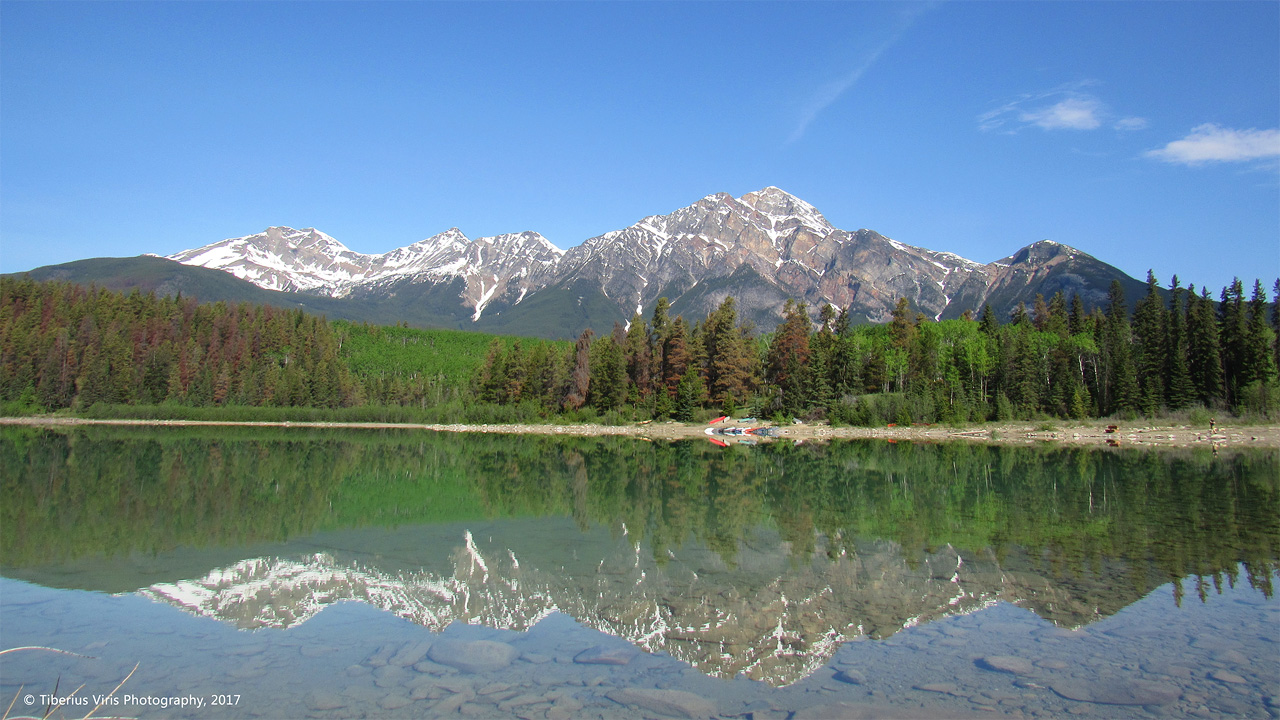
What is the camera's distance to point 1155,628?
34.2 feet

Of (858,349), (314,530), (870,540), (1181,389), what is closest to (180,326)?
(858,349)

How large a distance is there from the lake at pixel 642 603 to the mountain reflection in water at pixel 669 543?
96 millimetres

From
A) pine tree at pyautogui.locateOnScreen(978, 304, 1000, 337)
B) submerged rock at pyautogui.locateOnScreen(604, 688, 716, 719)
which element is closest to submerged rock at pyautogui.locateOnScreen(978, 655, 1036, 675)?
submerged rock at pyautogui.locateOnScreen(604, 688, 716, 719)

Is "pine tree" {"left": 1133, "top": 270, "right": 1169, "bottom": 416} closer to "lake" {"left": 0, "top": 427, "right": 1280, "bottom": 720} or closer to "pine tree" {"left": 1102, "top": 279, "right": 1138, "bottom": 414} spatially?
"pine tree" {"left": 1102, "top": 279, "right": 1138, "bottom": 414}

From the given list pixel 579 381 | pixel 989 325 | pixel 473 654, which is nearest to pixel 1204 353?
pixel 989 325

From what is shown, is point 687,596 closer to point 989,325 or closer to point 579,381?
point 579,381

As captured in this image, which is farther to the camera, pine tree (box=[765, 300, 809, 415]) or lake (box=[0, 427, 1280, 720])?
pine tree (box=[765, 300, 809, 415])

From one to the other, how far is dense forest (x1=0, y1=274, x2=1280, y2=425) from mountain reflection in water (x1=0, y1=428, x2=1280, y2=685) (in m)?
36.4

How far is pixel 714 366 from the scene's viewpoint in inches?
3036

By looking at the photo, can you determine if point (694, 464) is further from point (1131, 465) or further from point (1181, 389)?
point (1181, 389)

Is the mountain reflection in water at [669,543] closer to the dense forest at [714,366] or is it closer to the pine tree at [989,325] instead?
the dense forest at [714,366]

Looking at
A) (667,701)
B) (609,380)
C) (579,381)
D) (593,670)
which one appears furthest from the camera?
(579,381)

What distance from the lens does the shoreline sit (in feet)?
172

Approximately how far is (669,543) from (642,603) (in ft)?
16.9
